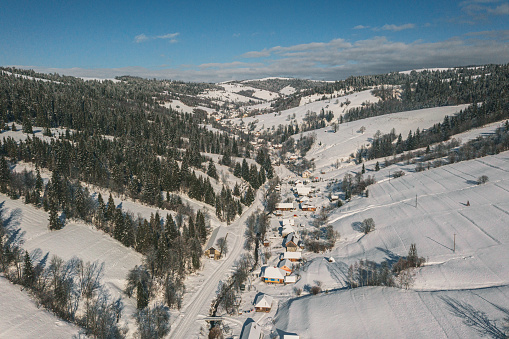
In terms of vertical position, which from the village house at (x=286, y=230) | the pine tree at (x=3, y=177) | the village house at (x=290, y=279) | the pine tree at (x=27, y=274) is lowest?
the village house at (x=290, y=279)

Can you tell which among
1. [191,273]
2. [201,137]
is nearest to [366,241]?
[191,273]

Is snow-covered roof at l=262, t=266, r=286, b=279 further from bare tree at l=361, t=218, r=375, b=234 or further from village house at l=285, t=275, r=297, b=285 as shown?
bare tree at l=361, t=218, r=375, b=234

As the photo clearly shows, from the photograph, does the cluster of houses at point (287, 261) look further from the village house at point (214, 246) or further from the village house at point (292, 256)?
the village house at point (214, 246)

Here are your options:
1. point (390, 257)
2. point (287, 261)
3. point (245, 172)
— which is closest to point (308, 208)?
point (287, 261)

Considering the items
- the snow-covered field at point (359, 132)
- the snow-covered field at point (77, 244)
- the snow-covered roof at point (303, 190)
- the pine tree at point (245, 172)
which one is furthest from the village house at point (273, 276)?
the snow-covered field at point (359, 132)

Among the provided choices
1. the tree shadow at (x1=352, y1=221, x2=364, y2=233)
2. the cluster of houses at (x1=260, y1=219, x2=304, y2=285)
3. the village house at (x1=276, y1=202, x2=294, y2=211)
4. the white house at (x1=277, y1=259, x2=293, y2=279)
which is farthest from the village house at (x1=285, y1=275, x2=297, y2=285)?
the village house at (x1=276, y1=202, x2=294, y2=211)

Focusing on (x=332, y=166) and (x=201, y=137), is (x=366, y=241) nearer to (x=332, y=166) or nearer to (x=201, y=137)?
(x=332, y=166)
